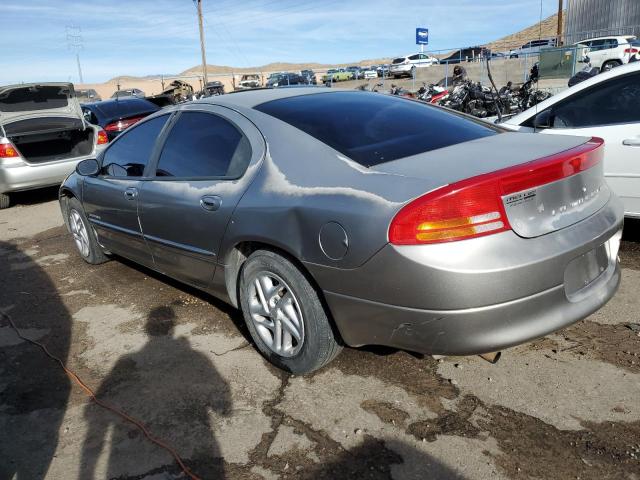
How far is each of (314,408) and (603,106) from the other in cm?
348

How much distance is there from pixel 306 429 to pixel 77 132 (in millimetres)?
8282

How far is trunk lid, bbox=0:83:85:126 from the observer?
8.44 m

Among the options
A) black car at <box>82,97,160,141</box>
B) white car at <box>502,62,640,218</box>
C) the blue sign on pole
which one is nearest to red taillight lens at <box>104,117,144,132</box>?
black car at <box>82,97,160,141</box>

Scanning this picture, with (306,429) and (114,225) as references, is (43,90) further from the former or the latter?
(306,429)

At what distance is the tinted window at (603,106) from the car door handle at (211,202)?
3.11m

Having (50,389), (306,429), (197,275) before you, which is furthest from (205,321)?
(306,429)

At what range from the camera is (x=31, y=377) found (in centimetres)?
323

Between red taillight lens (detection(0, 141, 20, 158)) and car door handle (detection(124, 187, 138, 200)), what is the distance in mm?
5186

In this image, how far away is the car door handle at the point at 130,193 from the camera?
3.90 metres

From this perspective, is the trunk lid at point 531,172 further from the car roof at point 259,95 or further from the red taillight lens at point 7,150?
the red taillight lens at point 7,150

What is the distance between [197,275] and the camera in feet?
11.6

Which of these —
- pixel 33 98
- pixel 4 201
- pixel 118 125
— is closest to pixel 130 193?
pixel 4 201

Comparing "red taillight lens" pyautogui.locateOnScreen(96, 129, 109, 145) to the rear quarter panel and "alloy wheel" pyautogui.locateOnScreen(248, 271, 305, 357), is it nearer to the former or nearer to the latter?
the rear quarter panel

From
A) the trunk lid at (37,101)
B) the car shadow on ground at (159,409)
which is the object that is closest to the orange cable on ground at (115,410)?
the car shadow on ground at (159,409)
